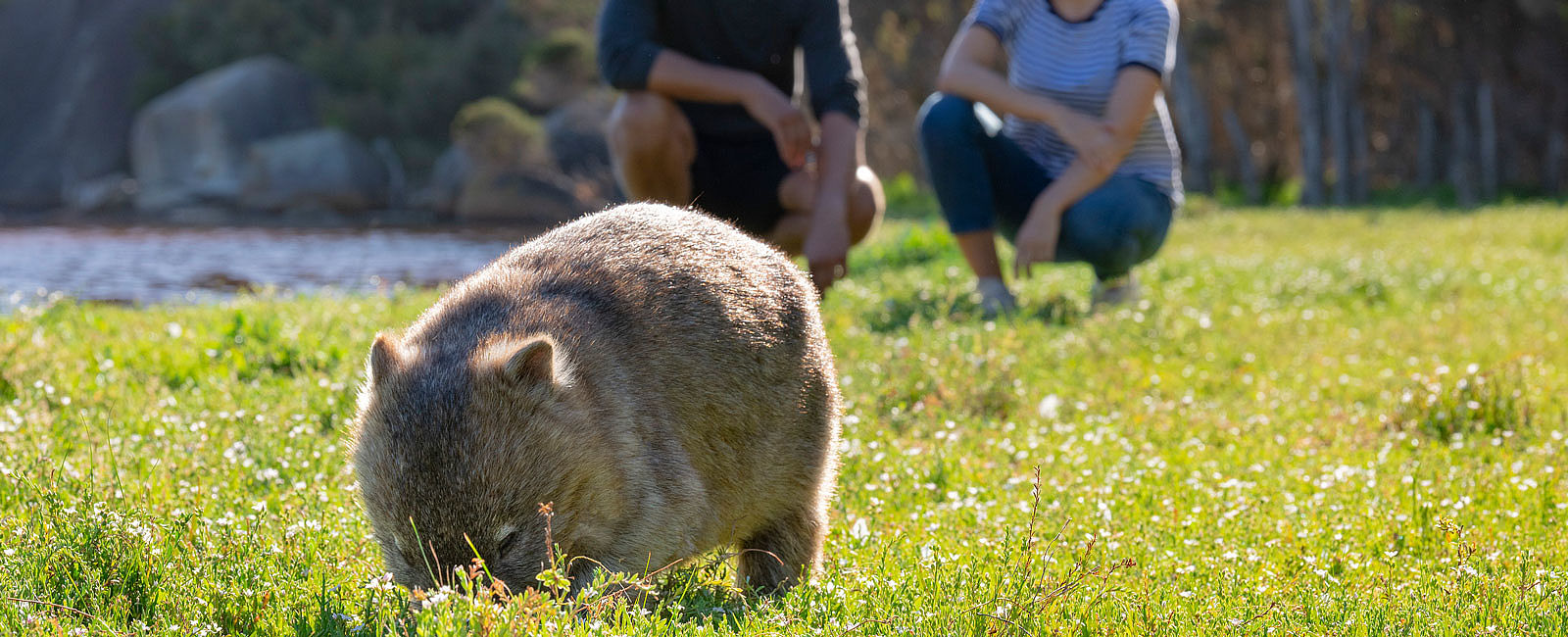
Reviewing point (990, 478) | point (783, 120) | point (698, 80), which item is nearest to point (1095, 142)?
point (783, 120)

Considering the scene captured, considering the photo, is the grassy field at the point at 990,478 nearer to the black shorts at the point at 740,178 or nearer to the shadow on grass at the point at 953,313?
the shadow on grass at the point at 953,313

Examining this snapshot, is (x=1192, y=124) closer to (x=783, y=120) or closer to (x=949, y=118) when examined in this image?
(x=949, y=118)

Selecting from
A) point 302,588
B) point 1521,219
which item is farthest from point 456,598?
point 1521,219

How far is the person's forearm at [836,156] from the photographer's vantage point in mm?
5707

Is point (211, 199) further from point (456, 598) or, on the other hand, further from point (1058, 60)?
point (456, 598)

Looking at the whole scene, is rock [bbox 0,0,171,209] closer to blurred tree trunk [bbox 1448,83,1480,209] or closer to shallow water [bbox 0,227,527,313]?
shallow water [bbox 0,227,527,313]

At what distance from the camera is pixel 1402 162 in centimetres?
2347

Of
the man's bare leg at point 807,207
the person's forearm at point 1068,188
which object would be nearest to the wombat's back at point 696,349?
the man's bare leg at point 807,207

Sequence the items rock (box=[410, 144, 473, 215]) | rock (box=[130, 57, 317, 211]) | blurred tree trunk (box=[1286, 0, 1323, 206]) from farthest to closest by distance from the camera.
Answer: rock (box=[130, 57, 317, 211]) → rock (box=[410, 144, 473, 215]) → blurred tree trunk (box=[1286, 0, 1323, 206])

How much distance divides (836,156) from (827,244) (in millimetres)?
564

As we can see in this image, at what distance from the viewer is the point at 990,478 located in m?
Answer: 4.38

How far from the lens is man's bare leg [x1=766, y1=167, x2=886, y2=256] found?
21.6ft

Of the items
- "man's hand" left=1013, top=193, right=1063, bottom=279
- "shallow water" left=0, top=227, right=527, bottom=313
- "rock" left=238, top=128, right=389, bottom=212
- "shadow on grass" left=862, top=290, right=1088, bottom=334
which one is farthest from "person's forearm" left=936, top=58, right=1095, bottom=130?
"rock" left=238, top=128, right=389, bottom=212

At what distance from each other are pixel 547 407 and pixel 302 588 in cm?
72
